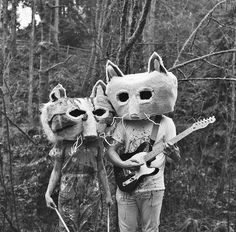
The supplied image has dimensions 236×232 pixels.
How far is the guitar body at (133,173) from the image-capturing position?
373cm

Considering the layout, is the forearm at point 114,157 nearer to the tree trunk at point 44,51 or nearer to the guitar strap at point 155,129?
the guitar strap at point 155,129

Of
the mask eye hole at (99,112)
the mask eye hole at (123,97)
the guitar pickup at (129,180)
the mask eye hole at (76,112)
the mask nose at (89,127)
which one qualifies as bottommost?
the guitar pickup at (129,180)

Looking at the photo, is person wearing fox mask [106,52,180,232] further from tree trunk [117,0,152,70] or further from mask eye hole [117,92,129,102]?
tree trunk [117,0,152,70]

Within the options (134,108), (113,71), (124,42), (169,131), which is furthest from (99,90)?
(124,42)

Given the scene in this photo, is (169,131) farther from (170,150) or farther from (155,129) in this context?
(170,150)

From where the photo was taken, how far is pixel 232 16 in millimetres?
8781

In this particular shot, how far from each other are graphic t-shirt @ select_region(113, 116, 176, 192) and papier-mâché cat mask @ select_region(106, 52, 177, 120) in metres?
0.10

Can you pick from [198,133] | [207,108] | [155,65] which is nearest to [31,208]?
[155,65]

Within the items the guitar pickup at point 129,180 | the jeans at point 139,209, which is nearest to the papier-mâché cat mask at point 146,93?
the guitar pickup at point 129,180

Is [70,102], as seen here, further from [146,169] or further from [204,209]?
[204,209]

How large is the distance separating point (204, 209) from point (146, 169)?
12.0 ft

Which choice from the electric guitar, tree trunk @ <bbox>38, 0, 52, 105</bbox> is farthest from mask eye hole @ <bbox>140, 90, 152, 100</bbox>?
tree trunk @ <bbox>38, 0, 52, 105</bbox>

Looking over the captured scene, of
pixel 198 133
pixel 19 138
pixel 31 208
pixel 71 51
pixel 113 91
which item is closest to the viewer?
pixel 113 91

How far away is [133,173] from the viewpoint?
3818 mm
